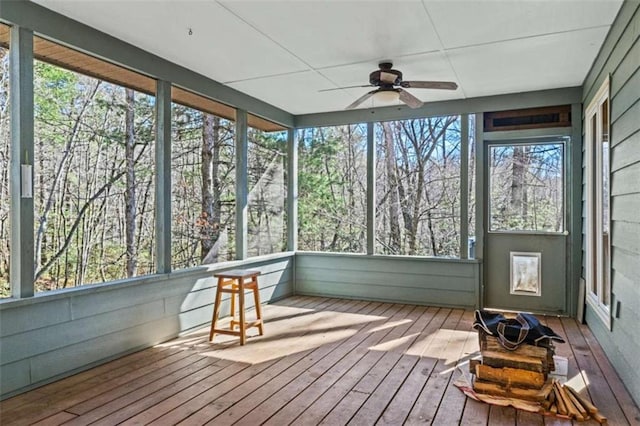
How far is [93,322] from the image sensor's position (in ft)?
10.7

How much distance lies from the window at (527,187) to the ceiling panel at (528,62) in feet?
2.42

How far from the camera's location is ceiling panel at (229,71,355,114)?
4.59 meters

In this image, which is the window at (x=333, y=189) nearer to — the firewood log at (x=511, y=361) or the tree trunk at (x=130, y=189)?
the tree trunk at (x=130, y=189)

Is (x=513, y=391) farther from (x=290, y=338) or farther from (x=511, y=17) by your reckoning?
(x=511, y=17)

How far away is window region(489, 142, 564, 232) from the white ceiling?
82 centimetres

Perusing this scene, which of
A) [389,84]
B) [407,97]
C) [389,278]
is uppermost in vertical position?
[389,84]

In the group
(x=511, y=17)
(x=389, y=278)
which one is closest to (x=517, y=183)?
(x=389, y=278)

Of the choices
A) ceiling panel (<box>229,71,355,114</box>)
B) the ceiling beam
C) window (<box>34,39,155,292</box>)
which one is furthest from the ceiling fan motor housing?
window (<box>34,39,155,292</box>)

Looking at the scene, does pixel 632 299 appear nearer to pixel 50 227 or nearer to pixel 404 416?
pixel 404 416

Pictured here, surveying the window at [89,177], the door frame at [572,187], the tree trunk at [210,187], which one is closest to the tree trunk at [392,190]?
the door frame at [572,187]

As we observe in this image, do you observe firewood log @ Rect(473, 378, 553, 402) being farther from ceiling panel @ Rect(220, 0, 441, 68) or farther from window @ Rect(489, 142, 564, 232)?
window @ Rect(489, 142, 564, 232)

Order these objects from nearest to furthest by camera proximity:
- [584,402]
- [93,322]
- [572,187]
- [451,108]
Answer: [584,402], [93,322], [572,187], [451,108]

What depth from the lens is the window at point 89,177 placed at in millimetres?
3057

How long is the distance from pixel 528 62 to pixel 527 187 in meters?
1.63
